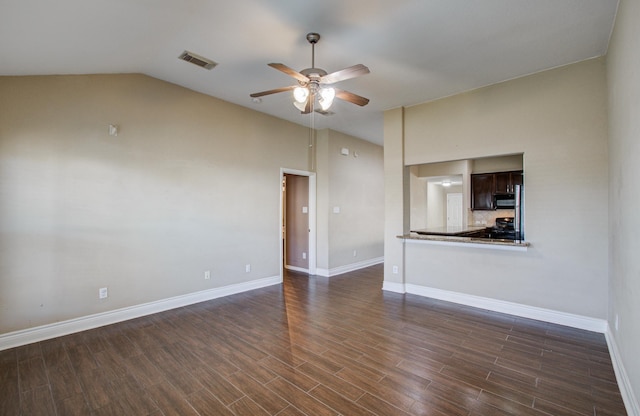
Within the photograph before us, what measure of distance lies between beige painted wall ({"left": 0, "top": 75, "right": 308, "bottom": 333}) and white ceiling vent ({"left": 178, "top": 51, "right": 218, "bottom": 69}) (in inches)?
33.5

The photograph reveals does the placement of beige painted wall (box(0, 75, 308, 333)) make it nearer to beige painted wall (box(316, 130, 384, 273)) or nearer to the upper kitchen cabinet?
beige painted wall (box(316, 130, 384, 273))

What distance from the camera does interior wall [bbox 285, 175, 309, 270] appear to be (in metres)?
6.35

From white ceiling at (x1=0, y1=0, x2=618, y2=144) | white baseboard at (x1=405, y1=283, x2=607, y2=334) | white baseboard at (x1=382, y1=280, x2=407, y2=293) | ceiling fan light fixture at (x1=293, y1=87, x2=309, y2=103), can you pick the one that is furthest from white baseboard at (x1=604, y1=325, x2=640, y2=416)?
ceiling fan light fixture at (x1=293, y1=87, x2=309, y2=103)

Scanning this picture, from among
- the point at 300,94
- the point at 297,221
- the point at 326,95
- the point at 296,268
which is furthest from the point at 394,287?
the point at 300,94

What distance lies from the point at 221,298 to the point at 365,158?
448cm

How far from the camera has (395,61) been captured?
10.8 feet

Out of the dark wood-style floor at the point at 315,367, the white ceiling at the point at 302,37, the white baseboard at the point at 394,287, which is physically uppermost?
the white ceiling at the point at 302,37

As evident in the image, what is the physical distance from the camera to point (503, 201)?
6613mm

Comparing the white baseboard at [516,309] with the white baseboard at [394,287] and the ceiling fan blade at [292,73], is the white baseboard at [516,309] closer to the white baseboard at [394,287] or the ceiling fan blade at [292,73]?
the white baseboard at [394,287]

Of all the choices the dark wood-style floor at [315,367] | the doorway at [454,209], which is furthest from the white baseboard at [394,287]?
the doorway at [454,209]

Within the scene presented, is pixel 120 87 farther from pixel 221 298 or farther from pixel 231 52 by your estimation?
pixel 221 298

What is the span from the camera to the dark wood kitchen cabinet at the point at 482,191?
659cm

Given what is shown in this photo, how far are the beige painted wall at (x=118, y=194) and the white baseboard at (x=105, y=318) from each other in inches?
2.9

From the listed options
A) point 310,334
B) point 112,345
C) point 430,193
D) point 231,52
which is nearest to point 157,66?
point 231,52
